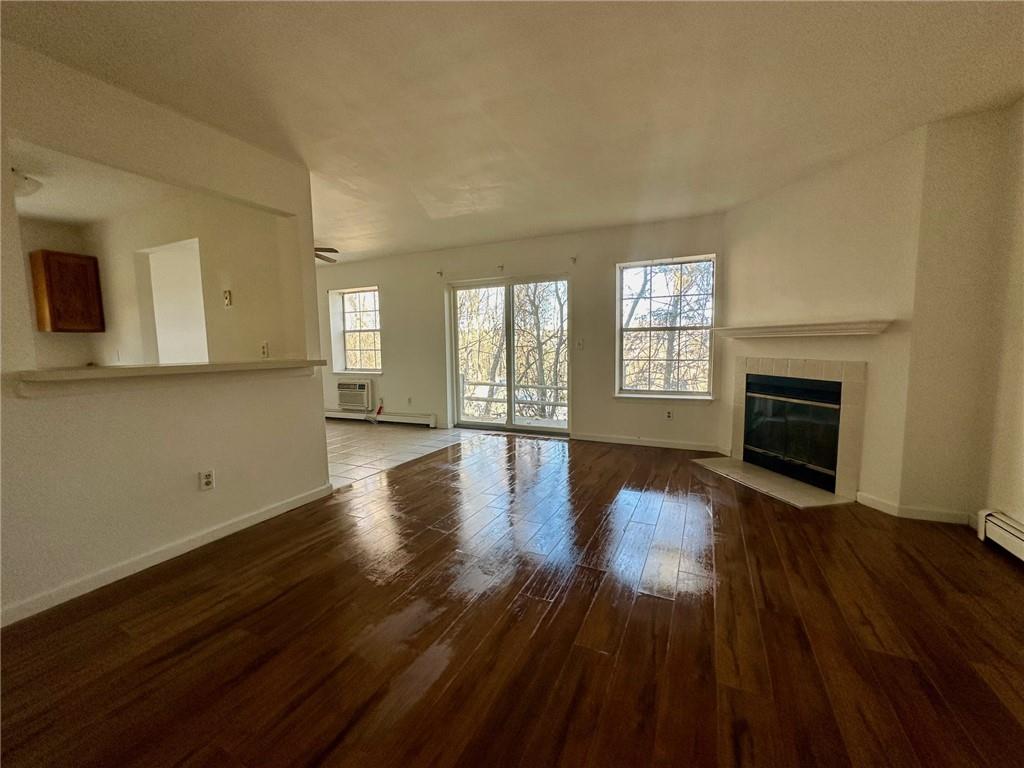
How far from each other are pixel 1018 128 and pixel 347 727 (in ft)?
14.2

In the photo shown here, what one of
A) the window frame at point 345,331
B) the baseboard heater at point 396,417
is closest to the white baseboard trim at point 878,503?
the baseboard heater at point 396,417

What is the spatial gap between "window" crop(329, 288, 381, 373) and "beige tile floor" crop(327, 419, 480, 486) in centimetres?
99

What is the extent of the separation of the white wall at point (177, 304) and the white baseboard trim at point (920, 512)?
5.62 meters

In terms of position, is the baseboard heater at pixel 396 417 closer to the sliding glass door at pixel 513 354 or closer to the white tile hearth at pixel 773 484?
the sliding glass door at pixel 513 354

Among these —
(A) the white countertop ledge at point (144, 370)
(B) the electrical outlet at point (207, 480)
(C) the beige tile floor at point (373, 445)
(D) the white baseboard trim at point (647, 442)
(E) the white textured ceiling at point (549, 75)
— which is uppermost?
(E) the white textured ceiling at point (549, 75)

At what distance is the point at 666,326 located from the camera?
455cm

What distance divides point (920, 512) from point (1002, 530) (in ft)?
1.49

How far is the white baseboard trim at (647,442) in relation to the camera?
4398mm

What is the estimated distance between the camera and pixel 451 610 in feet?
5.90

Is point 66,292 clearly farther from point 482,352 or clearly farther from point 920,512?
point 920,512

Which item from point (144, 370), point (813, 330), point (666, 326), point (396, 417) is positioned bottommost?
point (396, 417)

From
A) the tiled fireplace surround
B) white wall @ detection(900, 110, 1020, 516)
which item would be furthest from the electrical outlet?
white wall @ detection(900, 110, 1020, 516)

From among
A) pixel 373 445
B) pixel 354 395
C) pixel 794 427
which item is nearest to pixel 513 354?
pixel 373 445

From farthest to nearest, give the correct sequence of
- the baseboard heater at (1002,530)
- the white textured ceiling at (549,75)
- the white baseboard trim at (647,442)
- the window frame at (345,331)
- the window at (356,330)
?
the window at (356,330) < the window frame at (345,331) < the white baseboard trim at (647,442) < the baseboard heater at (1002,530) < the white textured ceiling at (549,75)
